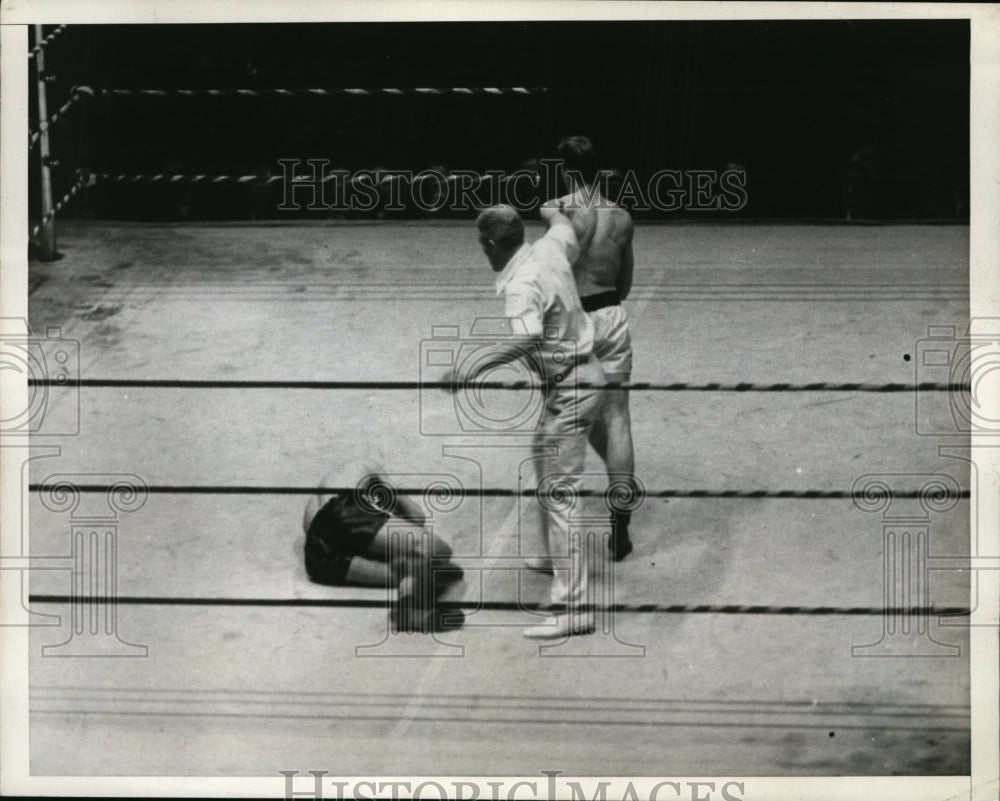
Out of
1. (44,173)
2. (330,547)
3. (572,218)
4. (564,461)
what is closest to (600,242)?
(572,218)

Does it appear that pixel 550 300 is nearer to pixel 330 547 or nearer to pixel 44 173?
pixel 330 547

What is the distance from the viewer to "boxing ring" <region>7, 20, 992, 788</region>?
10.8ft

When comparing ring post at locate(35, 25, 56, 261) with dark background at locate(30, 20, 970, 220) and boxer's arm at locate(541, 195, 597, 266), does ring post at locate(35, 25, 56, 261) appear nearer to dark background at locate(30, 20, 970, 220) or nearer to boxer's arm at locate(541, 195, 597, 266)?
dark background at locate(30, 20, 970, 220)

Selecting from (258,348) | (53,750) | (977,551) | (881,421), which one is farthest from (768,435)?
(53,750)

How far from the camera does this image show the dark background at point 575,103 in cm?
330

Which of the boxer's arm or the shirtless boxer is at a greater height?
the boxer's arm

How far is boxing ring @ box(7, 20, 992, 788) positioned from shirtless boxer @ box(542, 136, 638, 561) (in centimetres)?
3

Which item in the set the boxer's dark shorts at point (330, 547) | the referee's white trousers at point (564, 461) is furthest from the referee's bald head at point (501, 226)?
the boxer's dark shorts at point (330, 547)

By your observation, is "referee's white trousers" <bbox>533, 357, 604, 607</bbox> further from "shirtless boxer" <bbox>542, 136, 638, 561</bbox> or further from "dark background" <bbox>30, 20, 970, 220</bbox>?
"dark background" <bbox>30, 20, 970, 220</bbox>

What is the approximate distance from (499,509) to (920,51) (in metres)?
1.24

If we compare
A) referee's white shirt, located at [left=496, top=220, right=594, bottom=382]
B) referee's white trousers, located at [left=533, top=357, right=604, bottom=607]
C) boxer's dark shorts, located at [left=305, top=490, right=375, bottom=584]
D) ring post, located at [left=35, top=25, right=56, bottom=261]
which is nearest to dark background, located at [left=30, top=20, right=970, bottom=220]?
ring post, located at [left=35, top=25, right=56, bottom=261]


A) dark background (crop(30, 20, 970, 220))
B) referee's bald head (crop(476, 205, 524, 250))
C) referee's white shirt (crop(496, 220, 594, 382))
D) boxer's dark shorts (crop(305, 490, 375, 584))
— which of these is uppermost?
dark background (crop(30, 20, 970, 220))

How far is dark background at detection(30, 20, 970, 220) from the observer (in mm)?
3299

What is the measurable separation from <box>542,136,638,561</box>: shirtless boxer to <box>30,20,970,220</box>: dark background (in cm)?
9
